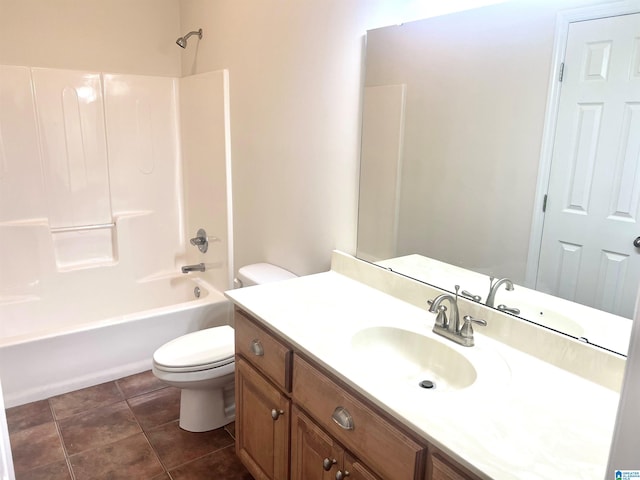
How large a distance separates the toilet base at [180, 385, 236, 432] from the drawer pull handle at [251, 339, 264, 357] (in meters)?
0.71

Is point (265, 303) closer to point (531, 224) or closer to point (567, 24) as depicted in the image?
point (531, 224)

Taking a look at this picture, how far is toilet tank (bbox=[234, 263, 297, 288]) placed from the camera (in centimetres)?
237

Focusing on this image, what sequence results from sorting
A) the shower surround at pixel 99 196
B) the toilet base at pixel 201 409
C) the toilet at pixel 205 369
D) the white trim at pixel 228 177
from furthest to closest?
the shower surround at pixel 99 196 < the white trim at pixel 228 177 < the toilet base at pixel 201 409 < the toilet at pixel 205 369

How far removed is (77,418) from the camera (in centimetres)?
239

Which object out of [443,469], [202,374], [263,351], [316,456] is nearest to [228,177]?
[202,374]

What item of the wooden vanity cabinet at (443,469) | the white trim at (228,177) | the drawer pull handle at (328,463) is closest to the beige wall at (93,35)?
the white trim at (228,177)

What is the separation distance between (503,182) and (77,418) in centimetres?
232

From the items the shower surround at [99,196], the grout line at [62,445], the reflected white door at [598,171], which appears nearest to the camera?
the reflected white door at [598,171]

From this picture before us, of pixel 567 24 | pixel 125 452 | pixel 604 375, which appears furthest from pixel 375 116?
pixel 125 452

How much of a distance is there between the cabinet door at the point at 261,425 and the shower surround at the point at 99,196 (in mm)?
1178

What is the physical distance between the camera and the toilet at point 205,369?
2105 mm

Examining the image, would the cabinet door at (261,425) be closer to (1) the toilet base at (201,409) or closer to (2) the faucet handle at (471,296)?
(1) the toilet base at (201,409)

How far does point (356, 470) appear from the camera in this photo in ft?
4.12

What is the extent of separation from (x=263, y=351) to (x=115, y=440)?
3.65 feet
